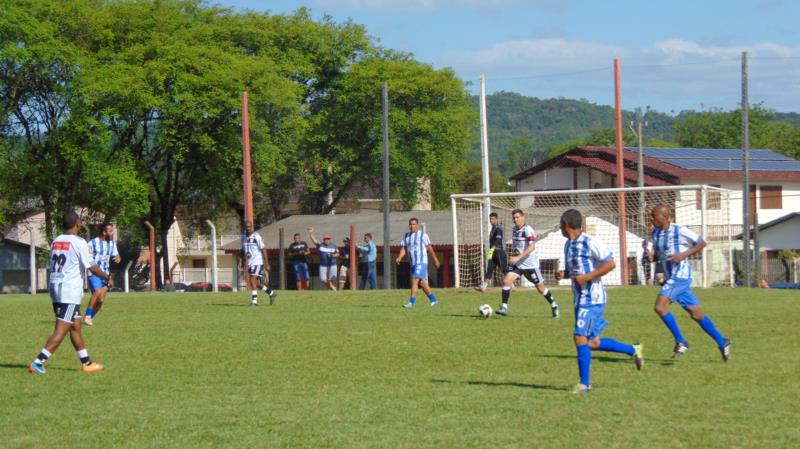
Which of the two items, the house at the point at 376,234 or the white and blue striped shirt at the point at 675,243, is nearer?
the white and blue striped shirt at the point at 675,243

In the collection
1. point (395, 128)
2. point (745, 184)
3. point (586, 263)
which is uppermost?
point (395, 128)

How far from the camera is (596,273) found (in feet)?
35.7

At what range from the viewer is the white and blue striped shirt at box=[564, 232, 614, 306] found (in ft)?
36.2

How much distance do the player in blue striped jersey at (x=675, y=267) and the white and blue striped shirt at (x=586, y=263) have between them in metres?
2.45

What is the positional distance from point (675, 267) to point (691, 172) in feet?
154

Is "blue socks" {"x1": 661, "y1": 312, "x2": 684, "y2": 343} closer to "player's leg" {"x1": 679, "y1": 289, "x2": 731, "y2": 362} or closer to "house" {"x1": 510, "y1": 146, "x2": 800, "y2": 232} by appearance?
"player's leg" {"x1": 679, "y1": 289, "x2": 731, "y2": 362}

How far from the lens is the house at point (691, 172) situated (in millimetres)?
59031

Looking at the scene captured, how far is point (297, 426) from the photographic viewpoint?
9.12m

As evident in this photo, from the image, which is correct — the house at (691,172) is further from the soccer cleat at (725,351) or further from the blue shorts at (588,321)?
the blue shorts at (588,321)

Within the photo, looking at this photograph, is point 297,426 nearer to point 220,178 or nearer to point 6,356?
point 6,356

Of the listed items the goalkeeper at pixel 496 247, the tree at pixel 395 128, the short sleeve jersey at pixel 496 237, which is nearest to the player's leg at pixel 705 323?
the goalkeeper at pixel 496 247

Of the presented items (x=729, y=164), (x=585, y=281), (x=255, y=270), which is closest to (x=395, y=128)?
(x=729, y=164)

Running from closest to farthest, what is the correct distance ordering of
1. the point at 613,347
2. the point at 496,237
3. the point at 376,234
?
1. the point at 613,347
2. the point at 496,237
3. the point at 376,234

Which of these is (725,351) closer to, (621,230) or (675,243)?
(675,243)
